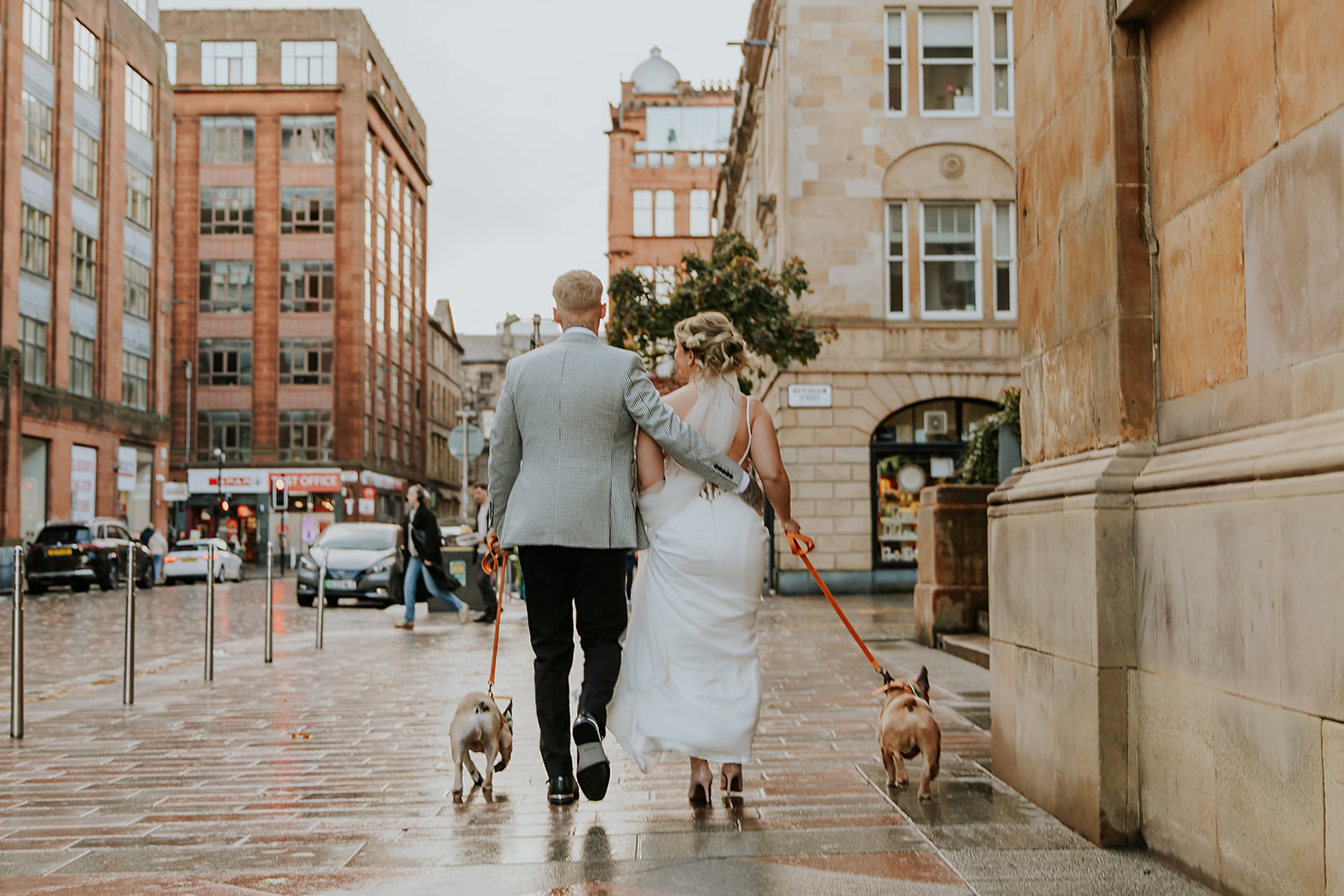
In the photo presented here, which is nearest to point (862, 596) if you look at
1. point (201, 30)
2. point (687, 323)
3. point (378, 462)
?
point (687, 323)

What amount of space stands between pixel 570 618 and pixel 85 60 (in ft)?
145

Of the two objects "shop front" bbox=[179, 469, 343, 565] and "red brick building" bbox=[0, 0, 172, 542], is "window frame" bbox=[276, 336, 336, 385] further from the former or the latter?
"red brick building" bbox=[0, 0, 172, 542]

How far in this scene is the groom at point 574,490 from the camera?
5.04 m

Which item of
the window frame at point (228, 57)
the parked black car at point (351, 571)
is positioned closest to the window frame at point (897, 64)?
the parked black car at point (351, 571)

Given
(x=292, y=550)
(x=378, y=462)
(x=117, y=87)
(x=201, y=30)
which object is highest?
(x=201, y=30)

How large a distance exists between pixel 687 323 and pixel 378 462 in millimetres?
64239

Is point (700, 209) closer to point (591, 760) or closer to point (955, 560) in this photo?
point (955, 560)

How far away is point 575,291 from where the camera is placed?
530cm

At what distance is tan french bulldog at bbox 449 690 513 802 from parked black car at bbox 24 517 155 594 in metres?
26.0

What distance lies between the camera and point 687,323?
5.42 metres

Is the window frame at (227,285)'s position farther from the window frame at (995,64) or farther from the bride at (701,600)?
the bride at (701,600)

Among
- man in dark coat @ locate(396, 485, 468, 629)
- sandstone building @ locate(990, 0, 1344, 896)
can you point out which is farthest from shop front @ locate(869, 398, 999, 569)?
sandstone building @ locate(990, 0, 1344, 896)

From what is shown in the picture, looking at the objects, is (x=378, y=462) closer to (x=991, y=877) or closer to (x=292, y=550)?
(x=292, y=550)

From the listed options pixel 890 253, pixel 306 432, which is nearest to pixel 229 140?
pixel 306 432
